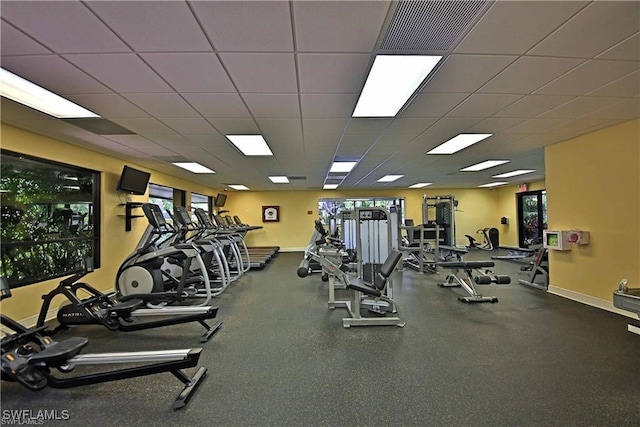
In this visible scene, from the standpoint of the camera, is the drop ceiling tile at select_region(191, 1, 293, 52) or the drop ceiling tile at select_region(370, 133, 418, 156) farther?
the drop ceiling tile at select_region(370, 133, 418, 156)

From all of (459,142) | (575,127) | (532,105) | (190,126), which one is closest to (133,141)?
(190,126)

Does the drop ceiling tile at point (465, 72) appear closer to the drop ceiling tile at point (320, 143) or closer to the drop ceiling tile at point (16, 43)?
the drop ceiling tile at point (320, 143)

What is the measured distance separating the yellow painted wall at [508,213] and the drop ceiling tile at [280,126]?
10114 millimetres

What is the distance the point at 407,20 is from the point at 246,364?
2783mm

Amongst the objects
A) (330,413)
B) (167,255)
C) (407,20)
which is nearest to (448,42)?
(407,20)

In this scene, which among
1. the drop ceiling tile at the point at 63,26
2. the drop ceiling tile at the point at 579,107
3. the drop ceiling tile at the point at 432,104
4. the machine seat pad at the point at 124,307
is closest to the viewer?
the drop ceiling tile at the point at 63,26

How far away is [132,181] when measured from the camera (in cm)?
541

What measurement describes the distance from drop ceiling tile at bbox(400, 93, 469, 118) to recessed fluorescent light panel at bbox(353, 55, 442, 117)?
0.38ft

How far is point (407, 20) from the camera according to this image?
1.79m

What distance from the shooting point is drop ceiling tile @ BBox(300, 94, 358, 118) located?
2874 mm

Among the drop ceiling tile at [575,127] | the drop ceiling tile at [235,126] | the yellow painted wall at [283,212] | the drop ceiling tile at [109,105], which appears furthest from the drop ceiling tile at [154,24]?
the yellow painted wall at [283,212]

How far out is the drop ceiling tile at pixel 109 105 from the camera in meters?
2.79

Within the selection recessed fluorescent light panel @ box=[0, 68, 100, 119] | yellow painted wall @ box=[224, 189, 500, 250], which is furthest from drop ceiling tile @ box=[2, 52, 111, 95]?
yellow painted wall @ box=[224, 189, 500, 250]

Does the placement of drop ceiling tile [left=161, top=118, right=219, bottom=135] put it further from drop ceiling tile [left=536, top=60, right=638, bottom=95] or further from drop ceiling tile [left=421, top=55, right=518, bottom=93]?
drop ceiling tile [left=536, top=60, right=638, bottom=95]
